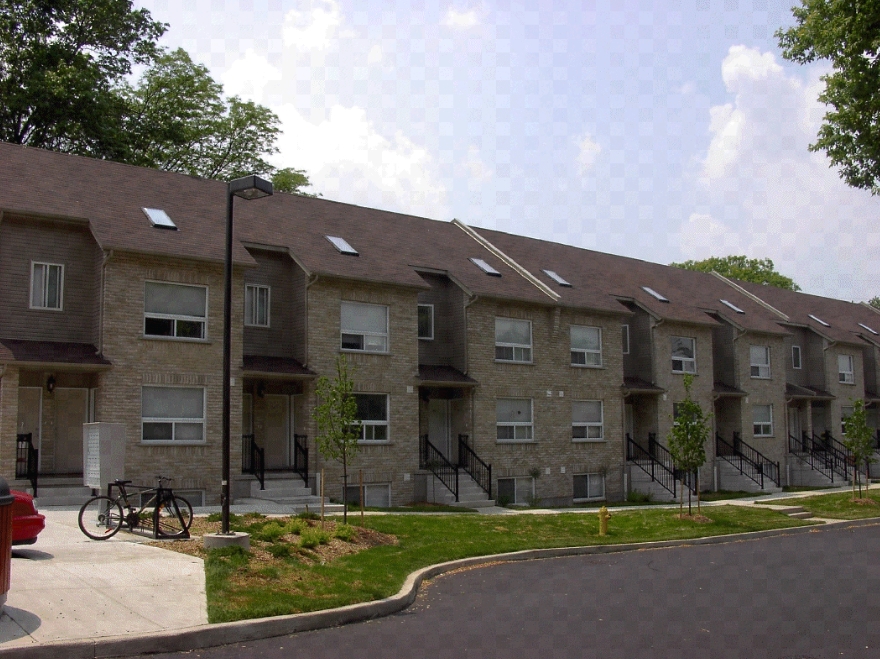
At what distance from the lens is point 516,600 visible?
39.7 feet

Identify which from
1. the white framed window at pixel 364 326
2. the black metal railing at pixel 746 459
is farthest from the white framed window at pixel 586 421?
the white framed window at pixel 364 326

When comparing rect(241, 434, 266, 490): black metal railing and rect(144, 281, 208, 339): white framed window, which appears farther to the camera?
rect(241, 434, 266, 490): black metal railing

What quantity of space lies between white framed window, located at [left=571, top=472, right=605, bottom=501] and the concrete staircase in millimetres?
5316

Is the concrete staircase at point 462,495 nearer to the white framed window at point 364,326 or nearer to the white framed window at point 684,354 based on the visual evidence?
the white framed window at point 364,326

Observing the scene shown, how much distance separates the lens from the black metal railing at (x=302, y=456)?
2390cm

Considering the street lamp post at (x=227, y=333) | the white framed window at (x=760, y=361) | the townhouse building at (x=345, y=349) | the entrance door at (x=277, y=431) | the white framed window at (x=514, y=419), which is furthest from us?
the white framed window at (x=760, y=361)

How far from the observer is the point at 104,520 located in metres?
15.1

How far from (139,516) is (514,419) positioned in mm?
16063

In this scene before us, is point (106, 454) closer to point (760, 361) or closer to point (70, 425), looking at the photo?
point (70, 425)

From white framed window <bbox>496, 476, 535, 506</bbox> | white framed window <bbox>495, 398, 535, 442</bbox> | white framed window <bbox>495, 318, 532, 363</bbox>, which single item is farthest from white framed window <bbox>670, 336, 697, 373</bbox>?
white framed window <bbox>496, 476, 535, 506</bbox>

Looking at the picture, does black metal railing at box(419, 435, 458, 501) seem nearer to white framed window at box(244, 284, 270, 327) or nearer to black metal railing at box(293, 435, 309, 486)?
black metal railing at box(293, 435, 309, 486)

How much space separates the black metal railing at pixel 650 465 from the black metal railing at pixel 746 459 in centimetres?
453

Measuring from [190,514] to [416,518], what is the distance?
6049 millimetres

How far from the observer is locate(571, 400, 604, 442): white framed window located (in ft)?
103
